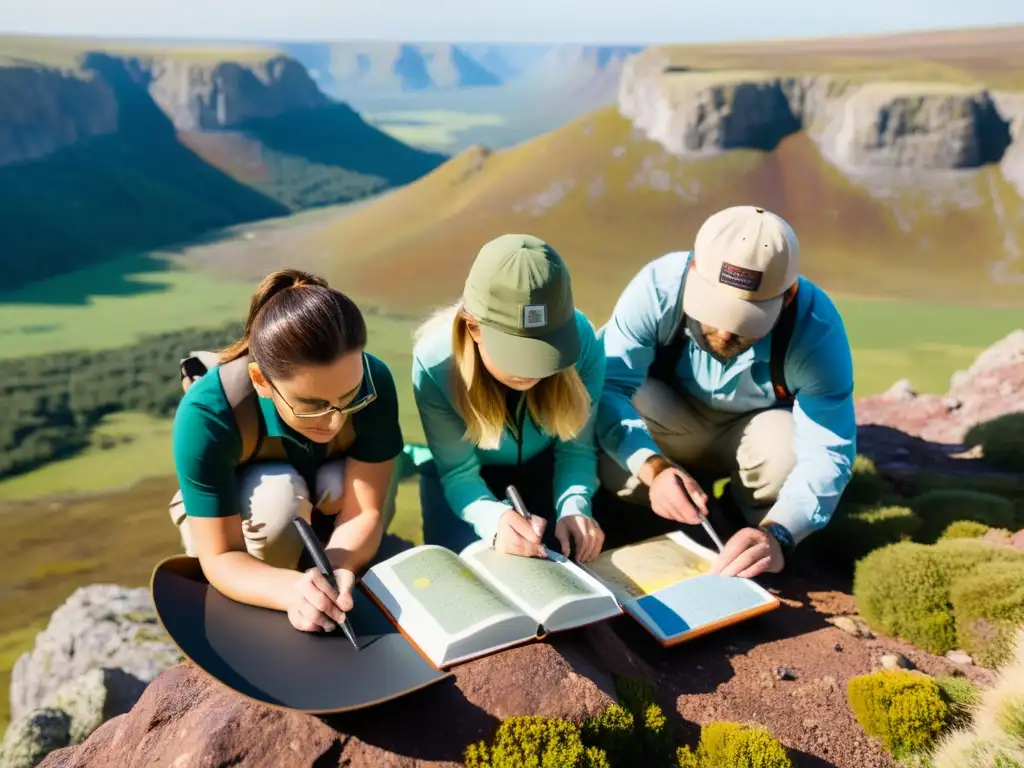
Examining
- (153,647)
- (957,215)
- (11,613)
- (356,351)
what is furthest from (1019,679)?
(957,215)

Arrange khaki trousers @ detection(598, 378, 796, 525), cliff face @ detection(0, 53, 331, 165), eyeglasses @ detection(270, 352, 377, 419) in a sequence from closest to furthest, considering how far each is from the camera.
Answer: eyeglasses @ detection(270, 352, 377, 419) < khaki trousers @ detection(598, 378, 796, 525) < cliff face @ detection(0, 53, 331, 165)

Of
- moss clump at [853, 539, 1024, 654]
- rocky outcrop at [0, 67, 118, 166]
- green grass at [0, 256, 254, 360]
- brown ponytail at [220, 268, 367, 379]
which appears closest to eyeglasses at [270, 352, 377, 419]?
brown ponytail at [220, 268, 367, 379]

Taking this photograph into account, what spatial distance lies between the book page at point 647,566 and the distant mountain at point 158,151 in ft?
107

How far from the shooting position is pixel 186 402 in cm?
316

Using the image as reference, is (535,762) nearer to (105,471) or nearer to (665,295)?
(665,295)

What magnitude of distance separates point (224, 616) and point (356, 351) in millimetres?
1097

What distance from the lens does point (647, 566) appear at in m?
3.89

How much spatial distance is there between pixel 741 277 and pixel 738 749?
192 cm

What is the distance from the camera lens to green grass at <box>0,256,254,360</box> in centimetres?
2466

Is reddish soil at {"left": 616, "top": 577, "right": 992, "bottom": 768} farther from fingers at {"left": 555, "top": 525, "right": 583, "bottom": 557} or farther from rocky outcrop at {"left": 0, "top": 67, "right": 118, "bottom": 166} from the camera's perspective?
rocky outcrop at {"left": 0, "top": 67, "right": 118, "bottom": 166}

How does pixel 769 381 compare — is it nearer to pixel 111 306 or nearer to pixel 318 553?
pixel 318 553

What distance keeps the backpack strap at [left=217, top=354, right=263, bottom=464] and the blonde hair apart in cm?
91

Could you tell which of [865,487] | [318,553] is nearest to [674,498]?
[318,553]

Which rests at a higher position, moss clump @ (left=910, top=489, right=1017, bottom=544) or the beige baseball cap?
the beige baseball cap
